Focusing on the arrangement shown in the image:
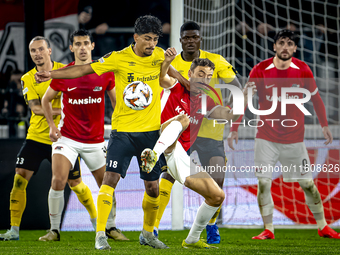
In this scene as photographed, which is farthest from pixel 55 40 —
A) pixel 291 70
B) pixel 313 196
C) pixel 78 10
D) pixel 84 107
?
pixel 313 196

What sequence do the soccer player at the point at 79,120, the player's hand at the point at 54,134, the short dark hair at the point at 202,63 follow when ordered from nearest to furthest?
the short dark hair at the point at 202,63, the player's hand at the point at 54,134, the soccer player at the point at 79,120

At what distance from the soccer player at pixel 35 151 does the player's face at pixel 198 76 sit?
59.3 inches

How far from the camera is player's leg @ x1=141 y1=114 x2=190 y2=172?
3.74 meters

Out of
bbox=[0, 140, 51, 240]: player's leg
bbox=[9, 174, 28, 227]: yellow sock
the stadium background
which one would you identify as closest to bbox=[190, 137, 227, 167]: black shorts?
the stadium background

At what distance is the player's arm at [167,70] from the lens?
14.0 ft

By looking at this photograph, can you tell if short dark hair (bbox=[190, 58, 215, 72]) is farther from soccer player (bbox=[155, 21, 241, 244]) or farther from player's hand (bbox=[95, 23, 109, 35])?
player's hand (bbox=[95, 23, 109, 35])

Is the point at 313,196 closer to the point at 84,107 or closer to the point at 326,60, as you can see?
the point at 84,107

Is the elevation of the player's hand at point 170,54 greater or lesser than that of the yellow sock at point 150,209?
greater

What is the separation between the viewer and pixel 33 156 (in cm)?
536

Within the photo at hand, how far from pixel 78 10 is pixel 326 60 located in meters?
4.23

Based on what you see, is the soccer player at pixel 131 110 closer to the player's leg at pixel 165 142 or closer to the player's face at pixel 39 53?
the player's leg at pixel 165 142

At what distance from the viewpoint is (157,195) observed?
14.7ft

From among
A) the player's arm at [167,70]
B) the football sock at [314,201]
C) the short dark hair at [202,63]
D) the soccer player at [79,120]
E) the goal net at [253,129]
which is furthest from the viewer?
the goal net at [253,129]

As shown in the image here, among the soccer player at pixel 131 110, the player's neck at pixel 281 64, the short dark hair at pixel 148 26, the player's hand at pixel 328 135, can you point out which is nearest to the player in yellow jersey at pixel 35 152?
the soccer player at pixel 131 110
